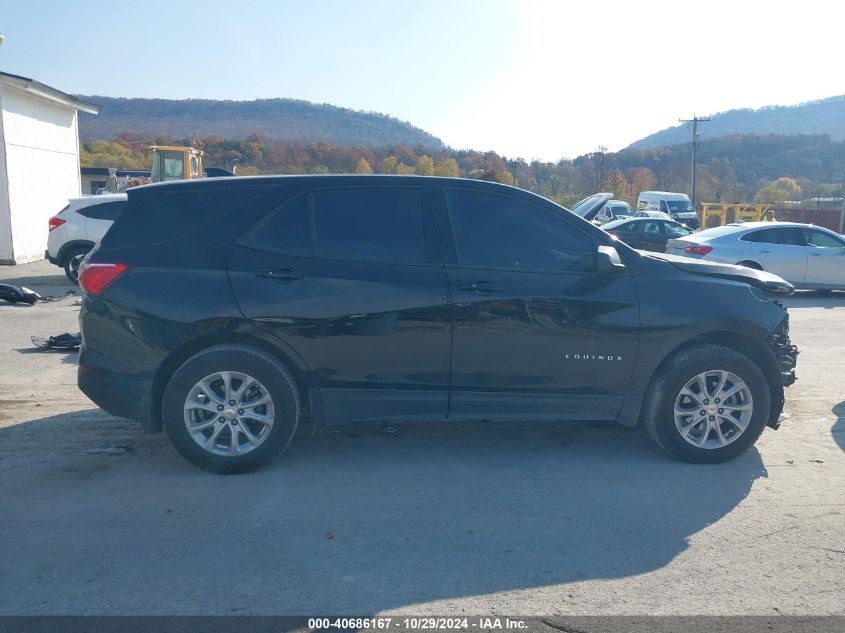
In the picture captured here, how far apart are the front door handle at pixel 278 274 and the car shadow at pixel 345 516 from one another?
4.26 ft

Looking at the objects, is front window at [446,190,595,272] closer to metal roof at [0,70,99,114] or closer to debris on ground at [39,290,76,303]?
debris on ground at [39,290,76,303]

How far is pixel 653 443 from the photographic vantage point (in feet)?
20.1

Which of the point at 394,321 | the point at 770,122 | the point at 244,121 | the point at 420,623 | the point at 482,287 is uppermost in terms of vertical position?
the point at 770,122

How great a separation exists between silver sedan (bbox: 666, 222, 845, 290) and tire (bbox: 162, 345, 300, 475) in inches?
455

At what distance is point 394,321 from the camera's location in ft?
17.4

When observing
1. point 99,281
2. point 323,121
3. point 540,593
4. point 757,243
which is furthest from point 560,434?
point 323,121

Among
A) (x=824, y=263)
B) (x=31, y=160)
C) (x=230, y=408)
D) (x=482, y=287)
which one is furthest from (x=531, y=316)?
(x=31, y=160)

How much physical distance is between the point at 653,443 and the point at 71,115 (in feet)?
71.8

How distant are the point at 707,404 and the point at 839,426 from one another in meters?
1.76

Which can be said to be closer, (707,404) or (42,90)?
(707,404)

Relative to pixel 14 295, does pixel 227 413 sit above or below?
below

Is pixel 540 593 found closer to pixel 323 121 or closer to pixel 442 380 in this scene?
pixel 442 380

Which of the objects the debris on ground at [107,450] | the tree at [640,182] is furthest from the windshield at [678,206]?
the debris on ground at [107,450]

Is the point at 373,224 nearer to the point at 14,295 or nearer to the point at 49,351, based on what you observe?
the point at 49,351
